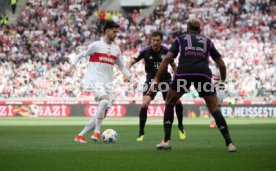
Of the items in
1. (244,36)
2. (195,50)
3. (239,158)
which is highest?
(244,36)

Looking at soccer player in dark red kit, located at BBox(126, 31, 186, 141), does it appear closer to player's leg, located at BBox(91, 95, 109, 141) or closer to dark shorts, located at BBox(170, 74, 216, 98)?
player's leg, located at BBox(91, 95, 109, 141)

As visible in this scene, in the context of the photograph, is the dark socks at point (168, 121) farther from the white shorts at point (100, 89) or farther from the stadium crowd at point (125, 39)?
the stadium crowd at point (125, 39)

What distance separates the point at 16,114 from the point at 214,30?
1343cm

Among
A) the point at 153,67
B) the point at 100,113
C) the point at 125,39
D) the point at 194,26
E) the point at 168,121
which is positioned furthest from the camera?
the point at 125,39

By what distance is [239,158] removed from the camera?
10.8m

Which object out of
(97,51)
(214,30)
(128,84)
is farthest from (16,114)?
(97,51)

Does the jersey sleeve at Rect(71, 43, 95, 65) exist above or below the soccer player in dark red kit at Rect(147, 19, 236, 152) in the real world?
above

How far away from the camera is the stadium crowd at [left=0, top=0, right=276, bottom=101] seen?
39.8 metres

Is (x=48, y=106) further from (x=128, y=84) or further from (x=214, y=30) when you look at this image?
(x=214, y=30)

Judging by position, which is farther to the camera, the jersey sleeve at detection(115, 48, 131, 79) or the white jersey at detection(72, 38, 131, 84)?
the jersey sleeve at detection(115, 48, 131, 79)

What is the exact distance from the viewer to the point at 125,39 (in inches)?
1806

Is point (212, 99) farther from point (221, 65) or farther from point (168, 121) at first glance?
point (168, 121)

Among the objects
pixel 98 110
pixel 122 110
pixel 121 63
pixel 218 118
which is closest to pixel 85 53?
pixel 121 63

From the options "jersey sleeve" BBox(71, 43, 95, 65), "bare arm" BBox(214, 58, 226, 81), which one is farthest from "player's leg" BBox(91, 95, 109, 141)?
"bare arm" BBox(214, 58, 226, 81)
